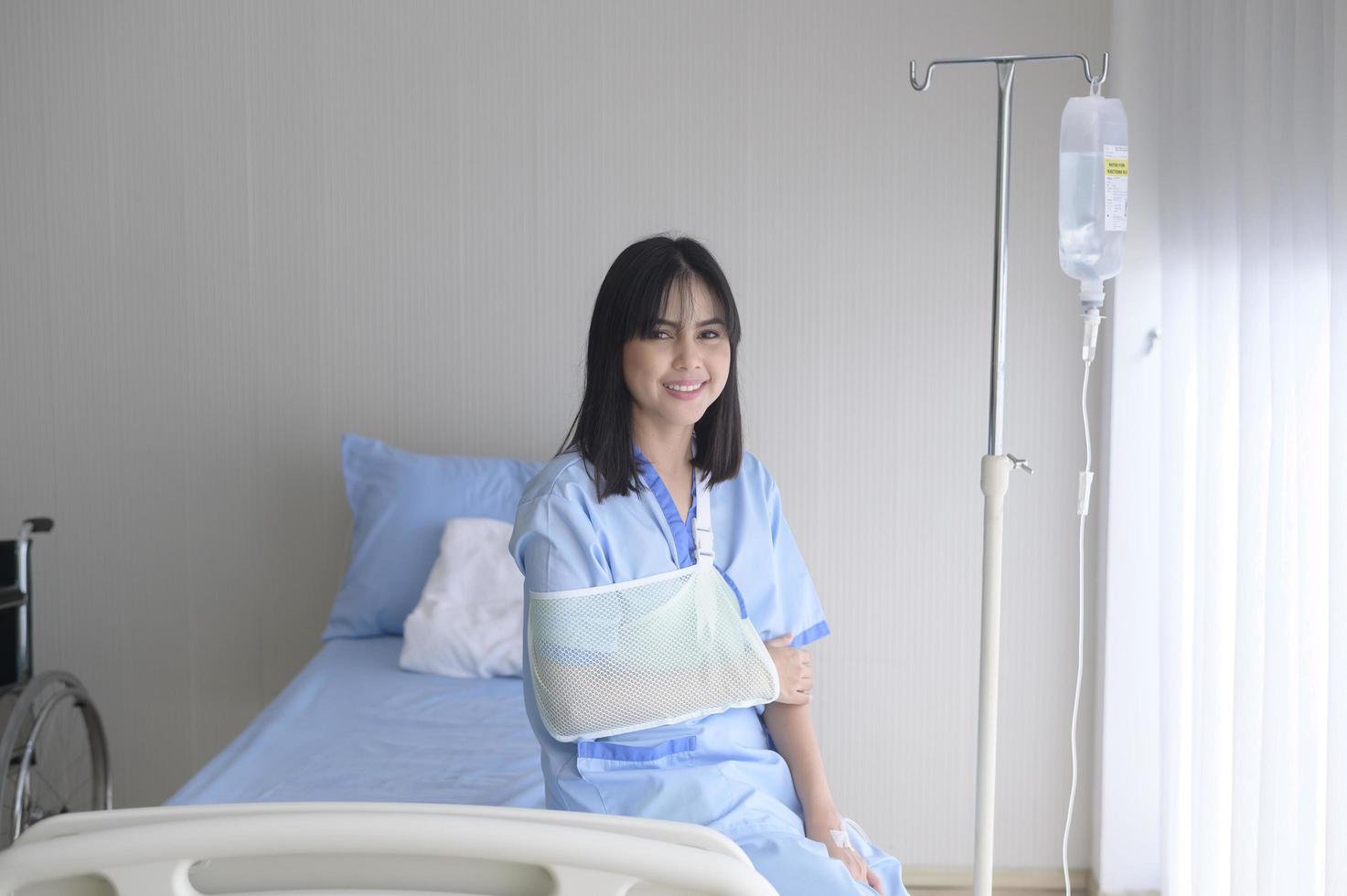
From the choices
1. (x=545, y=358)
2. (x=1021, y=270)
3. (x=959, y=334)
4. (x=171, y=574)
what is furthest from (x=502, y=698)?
(x=1021, y=270)

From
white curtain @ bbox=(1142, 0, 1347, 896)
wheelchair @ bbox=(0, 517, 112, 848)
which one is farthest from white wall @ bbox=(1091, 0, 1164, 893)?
wheelchair @ bbox=(0, 517, 112, 848)

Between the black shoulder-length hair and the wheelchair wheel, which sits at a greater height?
the black shoulder-length hair

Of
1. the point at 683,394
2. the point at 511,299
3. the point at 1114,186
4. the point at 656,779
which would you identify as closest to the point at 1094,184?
the point at 1114,186

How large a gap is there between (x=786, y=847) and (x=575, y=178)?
74.4 inches

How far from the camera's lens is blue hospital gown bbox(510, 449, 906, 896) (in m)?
1.50

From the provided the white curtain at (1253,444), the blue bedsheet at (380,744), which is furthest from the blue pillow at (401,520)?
the white curtain at (1253,444)

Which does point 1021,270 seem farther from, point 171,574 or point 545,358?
→ point 171,574

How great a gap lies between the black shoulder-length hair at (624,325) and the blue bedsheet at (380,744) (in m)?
0.60

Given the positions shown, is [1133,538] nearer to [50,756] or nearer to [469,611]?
[469,611]

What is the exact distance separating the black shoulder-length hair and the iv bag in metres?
0.47

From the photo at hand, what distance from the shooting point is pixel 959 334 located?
2.91 meters

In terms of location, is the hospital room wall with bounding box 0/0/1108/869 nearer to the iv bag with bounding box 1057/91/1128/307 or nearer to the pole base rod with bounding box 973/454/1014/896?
the iv bag with bounding box 1057/91/1128/307

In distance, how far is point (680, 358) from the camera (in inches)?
62.9

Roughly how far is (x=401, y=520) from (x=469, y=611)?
Answer: 297mm
